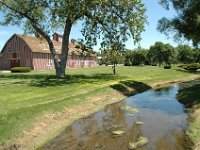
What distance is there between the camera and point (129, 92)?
32.2m

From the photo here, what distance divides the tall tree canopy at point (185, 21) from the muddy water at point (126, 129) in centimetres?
1027

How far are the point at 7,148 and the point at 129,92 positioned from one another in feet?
63.5

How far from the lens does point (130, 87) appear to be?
34031 mm

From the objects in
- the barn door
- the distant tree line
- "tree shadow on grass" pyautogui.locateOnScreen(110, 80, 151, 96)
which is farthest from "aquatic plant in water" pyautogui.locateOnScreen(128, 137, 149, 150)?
the distant tree line

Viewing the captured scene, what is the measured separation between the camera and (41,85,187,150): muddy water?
14.2 meters

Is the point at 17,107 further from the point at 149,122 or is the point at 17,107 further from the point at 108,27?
the point at 108,27

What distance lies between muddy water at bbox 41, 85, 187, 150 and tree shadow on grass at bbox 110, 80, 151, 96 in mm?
7077

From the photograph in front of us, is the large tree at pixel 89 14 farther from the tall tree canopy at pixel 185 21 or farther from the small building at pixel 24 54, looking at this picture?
the small building at pixel 24 54

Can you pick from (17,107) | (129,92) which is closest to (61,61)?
(129,92)

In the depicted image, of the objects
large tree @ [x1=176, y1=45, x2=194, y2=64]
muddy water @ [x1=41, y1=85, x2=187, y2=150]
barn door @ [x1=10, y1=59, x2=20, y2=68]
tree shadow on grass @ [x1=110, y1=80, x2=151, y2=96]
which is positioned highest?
large tree @ [x1=176, y1=45, x2=194, y2=64]

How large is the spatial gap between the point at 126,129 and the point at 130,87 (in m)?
17.3

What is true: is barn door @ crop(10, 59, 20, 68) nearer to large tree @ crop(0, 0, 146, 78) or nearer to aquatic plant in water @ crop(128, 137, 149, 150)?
large tree @ crop(0, 0, 146, 78)

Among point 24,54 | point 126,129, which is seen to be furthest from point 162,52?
point 126,129

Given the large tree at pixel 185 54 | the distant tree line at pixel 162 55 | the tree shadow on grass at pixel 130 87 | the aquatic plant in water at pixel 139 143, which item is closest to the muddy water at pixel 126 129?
the aquatic plant in water at pixel 139 143
